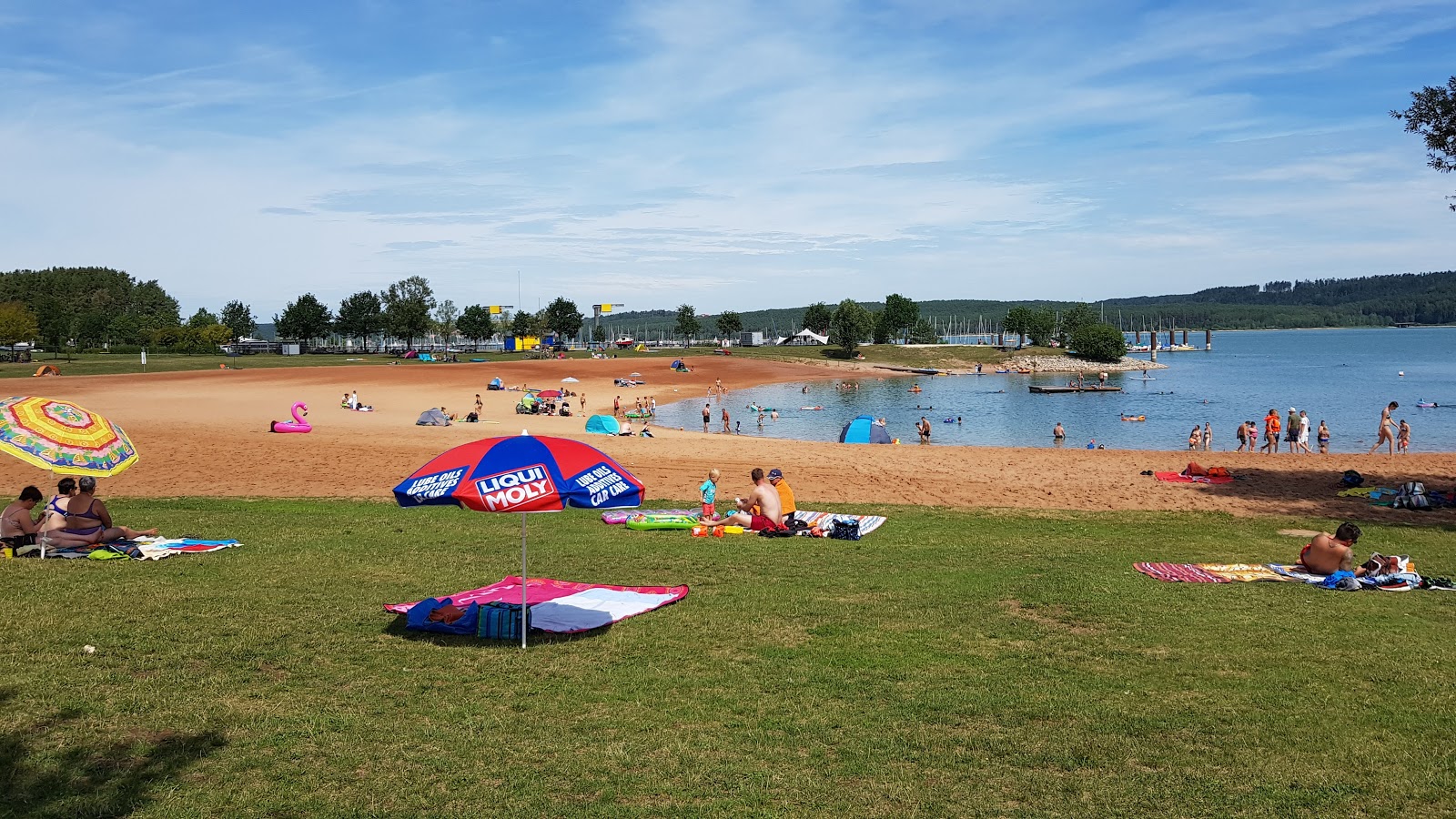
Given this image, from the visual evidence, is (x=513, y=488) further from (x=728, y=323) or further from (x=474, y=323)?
(x=728, y=323)

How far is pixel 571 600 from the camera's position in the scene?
10070 mm

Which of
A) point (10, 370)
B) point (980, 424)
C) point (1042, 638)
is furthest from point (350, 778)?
point (10, 370)

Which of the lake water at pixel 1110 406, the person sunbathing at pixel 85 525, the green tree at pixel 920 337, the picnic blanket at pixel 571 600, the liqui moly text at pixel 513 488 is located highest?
the green tree at pixel 920 337

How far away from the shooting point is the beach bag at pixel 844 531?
1434 centimetres

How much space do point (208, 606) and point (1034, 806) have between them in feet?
25.9

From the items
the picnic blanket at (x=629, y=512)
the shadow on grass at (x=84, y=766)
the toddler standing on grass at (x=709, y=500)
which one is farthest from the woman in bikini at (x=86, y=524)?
the toddler standing on grass at (x=709, y=500)

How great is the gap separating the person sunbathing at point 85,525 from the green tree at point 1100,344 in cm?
12780

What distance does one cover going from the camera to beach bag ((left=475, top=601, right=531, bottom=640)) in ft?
28.7

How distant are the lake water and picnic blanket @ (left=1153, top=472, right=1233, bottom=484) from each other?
1961 centimetres

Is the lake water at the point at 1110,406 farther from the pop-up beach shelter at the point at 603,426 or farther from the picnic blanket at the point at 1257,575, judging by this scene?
the picnic blanket at the point at 1257,575

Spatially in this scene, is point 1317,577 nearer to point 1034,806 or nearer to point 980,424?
point 1034,806

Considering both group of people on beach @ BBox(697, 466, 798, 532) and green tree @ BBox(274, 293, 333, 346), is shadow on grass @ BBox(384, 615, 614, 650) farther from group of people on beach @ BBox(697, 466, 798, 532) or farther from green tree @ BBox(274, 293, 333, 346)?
green tree @ BBox(274, 293, 333, 346)

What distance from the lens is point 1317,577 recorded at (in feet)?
38.0

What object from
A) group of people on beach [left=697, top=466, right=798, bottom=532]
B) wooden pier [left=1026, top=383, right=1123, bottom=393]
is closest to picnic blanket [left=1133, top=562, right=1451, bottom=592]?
group of people on beach [left=697, top=466, right=798, bottom=532]
